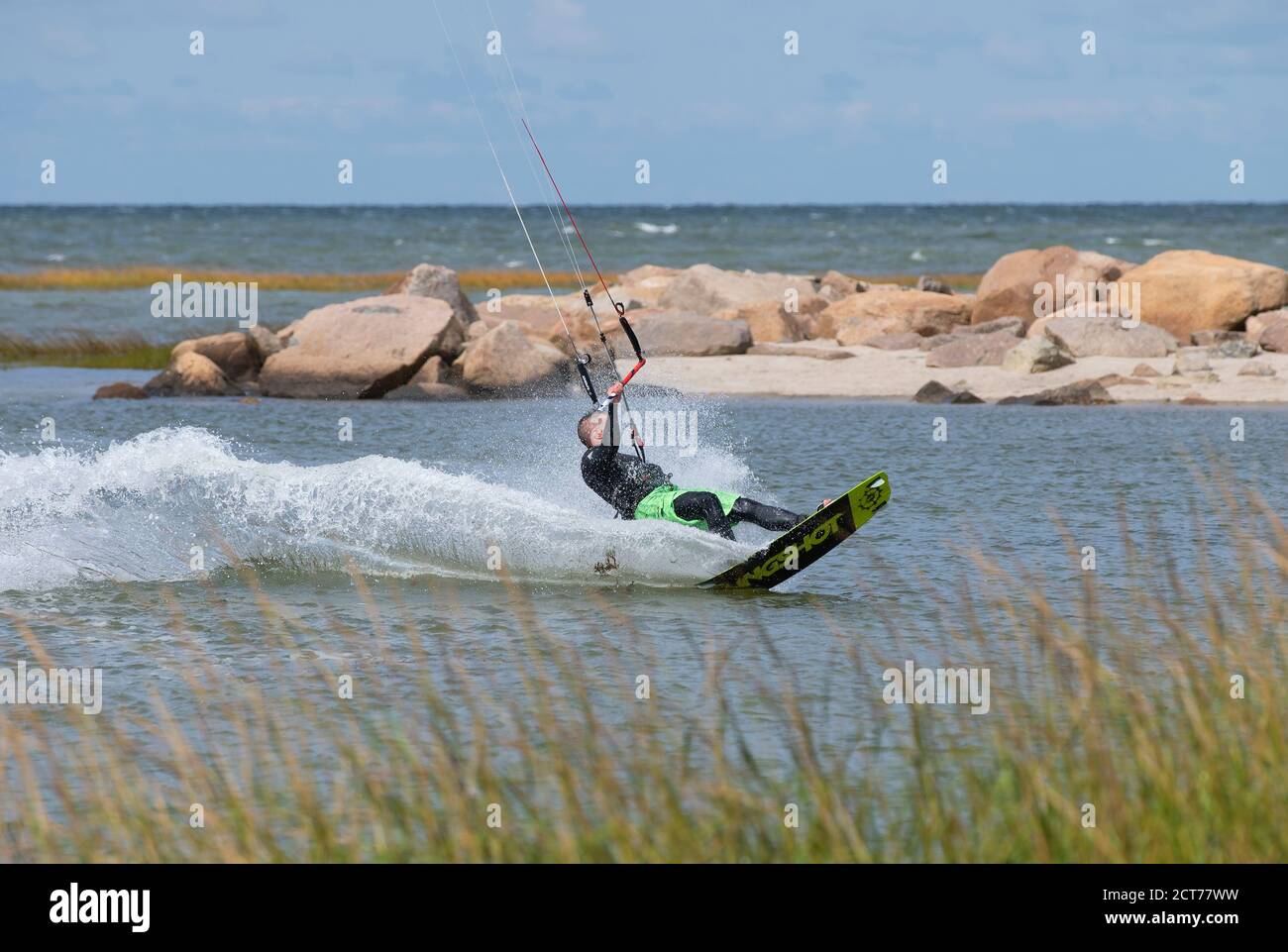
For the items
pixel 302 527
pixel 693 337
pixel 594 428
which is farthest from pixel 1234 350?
pixel 302 527

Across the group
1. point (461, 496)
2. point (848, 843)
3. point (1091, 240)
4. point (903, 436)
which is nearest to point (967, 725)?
point (848, 843)

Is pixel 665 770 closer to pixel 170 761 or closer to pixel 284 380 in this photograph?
pixel 170 761

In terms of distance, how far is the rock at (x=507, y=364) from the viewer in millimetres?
30828

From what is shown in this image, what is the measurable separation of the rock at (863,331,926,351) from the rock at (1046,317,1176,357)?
2999 mm

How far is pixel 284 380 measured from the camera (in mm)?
31359

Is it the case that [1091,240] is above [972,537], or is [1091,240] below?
above

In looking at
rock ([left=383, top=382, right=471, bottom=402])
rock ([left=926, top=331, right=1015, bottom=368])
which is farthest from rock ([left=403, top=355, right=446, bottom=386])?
rock ([left=926, top=331, right=1015, bottom=368])

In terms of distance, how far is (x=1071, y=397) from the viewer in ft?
94.0

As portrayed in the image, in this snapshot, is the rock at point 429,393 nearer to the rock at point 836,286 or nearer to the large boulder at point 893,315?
the large boulder at point 893,315

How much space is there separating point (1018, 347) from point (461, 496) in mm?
18915

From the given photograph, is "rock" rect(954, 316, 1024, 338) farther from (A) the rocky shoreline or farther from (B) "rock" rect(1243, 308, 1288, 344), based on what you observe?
(B) "rock" rect(1243, 308, 1288, 344)

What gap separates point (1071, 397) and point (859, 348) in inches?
279

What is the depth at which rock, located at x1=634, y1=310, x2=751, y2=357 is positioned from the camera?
3400 cm

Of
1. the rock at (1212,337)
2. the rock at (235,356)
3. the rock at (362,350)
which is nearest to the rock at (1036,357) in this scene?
the rock at (1212,337)
